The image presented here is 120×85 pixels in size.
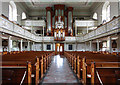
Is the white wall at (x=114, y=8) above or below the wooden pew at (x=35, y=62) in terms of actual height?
above

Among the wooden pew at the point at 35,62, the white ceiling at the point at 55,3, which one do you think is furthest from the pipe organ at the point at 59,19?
the wooden pew at the point at 35,62

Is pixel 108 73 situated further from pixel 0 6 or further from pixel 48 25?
pixel 48 25

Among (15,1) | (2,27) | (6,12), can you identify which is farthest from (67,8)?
(2,27)

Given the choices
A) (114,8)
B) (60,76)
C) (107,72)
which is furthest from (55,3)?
(107,72)

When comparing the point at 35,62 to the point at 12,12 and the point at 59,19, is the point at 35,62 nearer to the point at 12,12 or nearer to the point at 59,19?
the point at 12,12

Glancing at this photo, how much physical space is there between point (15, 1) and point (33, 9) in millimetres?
7948

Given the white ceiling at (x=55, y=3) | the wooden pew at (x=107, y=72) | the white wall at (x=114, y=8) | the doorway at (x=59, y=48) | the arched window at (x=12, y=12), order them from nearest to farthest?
1. the wooden pew at (x=107, y=72)
2. the white wall at (x=114, y=8)
3. the arched window at (x=12, y=12)
4. the white ceiling at (x=55, y=3)
5. the doorway at (x=59, y=48)

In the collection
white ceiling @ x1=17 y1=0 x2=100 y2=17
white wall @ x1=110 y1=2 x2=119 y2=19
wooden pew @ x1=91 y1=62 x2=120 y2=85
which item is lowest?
wooden pew @ x1=91 y1=62 x2=120 y2=85

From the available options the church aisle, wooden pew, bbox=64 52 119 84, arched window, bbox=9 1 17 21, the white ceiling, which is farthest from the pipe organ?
wooden pew, bbox=64 52 119 84

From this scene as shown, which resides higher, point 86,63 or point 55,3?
point 55,3

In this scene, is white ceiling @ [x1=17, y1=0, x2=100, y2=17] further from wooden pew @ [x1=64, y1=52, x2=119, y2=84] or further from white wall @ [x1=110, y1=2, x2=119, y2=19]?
wooden pew @ [x1=64, y1=52, x2=119, y2=84]

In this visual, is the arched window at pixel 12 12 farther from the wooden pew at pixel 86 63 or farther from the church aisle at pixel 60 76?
the wooden pew at pixel 86 63

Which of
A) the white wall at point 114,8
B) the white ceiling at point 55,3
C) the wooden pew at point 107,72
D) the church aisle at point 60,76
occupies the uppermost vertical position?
the white ceiling at point 55,3

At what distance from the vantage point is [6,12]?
49.9 feet
